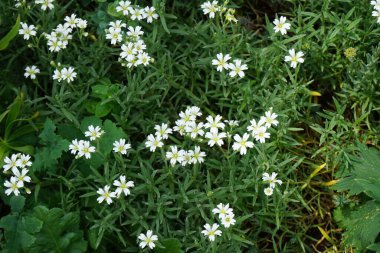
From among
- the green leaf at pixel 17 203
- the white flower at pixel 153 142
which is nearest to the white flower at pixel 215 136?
the white flower at pixel 153 142

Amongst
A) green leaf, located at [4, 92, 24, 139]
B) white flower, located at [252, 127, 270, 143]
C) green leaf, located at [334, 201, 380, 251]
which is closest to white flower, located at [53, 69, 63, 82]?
green leaf, located at [4, 92, 24, 139]

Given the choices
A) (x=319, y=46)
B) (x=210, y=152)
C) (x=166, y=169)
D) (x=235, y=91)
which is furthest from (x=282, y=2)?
(x=166, y=169)

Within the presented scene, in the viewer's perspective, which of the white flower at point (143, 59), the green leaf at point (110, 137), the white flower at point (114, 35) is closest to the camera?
the green leaf at point (110, 137)

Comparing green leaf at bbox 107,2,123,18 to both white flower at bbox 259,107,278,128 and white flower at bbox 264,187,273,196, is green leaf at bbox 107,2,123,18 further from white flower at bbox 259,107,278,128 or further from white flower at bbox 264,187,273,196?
white flower at bbox 264,187,273,196

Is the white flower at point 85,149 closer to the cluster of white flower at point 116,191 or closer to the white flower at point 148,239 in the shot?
the cluster of white flower at point 116,191

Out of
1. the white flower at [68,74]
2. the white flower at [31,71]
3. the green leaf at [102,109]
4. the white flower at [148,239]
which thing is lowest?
the white flower at [148,239]

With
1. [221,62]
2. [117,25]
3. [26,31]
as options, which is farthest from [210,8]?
[26,31]

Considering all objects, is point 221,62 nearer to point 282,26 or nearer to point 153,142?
point 282,26
